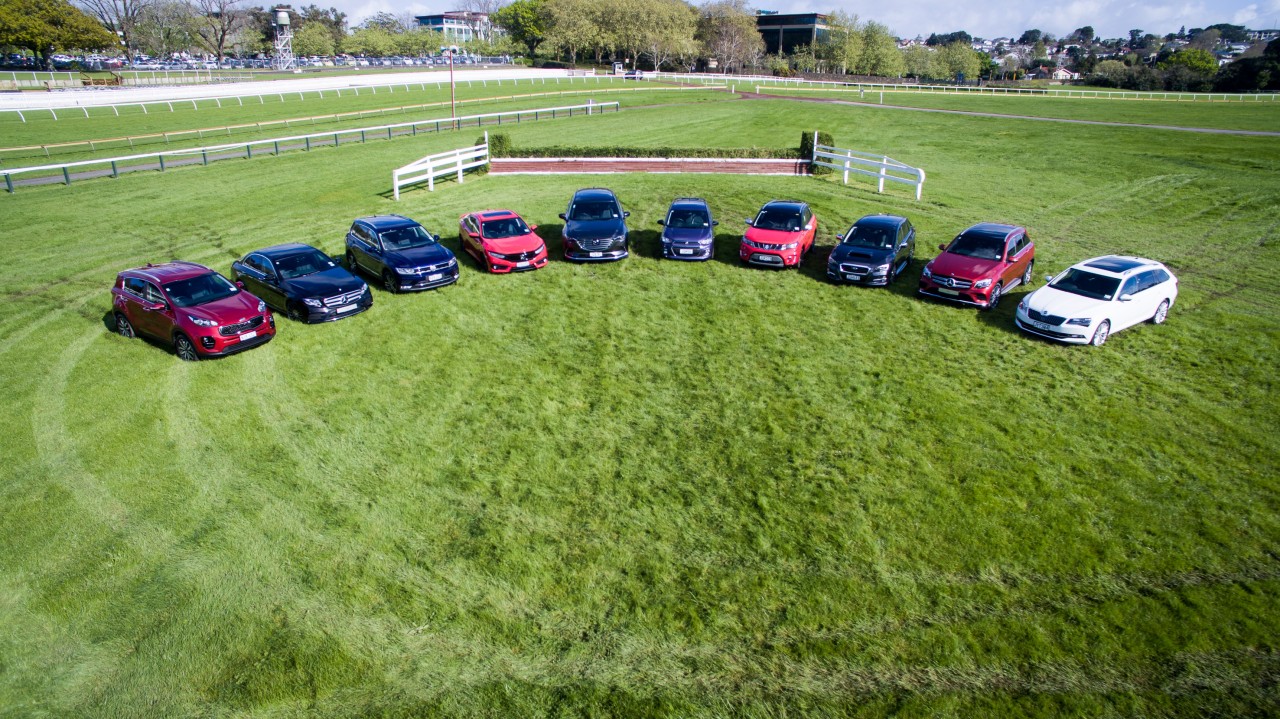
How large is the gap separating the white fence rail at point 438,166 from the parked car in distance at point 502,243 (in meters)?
7.92

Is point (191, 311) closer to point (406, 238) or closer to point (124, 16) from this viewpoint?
point (406, 238)

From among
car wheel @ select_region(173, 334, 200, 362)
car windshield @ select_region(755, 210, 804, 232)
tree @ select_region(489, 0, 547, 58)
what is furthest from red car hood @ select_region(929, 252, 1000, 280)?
tree @ select_region(489, 0, 547, 58)

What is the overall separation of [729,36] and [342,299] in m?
115

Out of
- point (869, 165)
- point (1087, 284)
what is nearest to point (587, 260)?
point (1087, 284)

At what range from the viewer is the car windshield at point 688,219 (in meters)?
20.0

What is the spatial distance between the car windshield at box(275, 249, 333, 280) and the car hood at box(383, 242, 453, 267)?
1497 mm

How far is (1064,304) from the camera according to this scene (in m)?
14.8

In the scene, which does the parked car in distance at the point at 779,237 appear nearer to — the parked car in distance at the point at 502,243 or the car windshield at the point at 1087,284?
the parked car in distance at the point at 502,243

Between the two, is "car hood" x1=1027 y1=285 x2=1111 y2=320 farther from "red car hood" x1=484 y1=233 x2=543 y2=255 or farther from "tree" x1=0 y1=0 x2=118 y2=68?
"tree" x1=0 y1=0 x2=118 y2=68

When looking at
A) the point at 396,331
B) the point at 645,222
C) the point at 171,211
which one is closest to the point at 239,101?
the point at 171,211

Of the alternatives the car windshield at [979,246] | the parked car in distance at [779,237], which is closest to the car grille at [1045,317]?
the car windshield at [979,246]

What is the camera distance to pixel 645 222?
2345 cm

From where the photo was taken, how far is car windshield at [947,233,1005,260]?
16.6 metres

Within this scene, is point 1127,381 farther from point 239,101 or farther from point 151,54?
point 151,54
